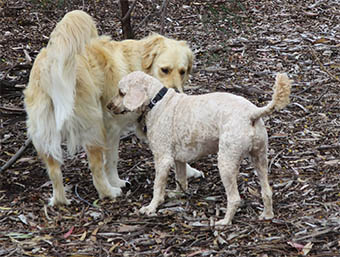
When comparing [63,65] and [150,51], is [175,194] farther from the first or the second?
[63,65]

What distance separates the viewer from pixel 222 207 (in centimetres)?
488

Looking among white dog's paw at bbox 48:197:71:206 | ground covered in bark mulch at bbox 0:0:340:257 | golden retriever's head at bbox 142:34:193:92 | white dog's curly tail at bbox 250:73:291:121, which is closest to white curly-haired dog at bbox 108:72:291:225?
white dog's curly tail at bbox 250:73:291:121

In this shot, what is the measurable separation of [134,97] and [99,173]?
0.83 metres

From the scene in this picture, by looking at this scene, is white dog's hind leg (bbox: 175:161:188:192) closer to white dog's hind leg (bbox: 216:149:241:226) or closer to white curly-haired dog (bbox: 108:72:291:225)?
white curly-haired dog (bbox: 108:72:291:225)

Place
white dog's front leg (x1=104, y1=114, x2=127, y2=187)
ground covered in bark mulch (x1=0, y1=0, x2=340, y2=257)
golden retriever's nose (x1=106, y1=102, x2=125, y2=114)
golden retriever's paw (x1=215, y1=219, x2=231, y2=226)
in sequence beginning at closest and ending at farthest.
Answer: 1. ground covered in bark mulch (x1=0, y1=0, x2=340, y2=257)
2. golden retriever's paw (x1=215, y1=219, x2=231, y2=226)
3. golden retriever's nose (x1=106, y1=102, x2=125, y2=114)
4. white dog's front leg (x1=104, y1=114, x2=127, y2=187)

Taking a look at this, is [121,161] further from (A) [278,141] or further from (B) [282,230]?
(B) [282,230]

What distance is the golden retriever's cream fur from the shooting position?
15.0ft

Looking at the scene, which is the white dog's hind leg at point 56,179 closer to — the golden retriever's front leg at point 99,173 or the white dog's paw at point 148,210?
the golden retriever's front leg at point 99,173

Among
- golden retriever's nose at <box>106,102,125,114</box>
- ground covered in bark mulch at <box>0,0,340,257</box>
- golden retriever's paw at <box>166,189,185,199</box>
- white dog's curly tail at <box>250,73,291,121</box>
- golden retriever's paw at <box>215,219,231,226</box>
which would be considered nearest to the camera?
white dog's curly tail at <box>250,73,291,121</box>

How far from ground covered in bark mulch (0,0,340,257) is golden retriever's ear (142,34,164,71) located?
110 cm

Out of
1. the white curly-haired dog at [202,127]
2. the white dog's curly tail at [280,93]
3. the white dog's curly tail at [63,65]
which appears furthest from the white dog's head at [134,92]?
the white dog's curly tail at [280,93]

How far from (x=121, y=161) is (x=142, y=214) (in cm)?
145

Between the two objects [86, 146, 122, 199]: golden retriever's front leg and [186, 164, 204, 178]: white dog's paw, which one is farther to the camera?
[186, 164, 204, 178]: white dog's paw

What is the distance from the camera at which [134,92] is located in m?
4.79
